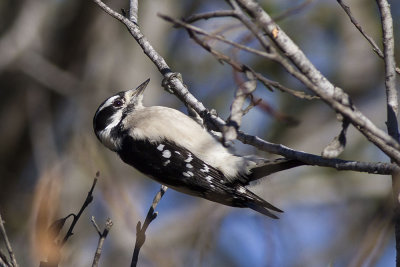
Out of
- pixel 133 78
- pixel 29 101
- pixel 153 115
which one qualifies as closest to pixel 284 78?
pixel 133 78

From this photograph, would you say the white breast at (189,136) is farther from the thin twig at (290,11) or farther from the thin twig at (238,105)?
the thin twig at (290,11)

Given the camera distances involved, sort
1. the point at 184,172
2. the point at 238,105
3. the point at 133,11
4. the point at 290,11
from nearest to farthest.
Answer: the point at 290,11 < the point at 238,105 < the point at 133,11 < the point at 184,172

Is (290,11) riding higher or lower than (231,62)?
higher

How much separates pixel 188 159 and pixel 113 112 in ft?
3.25

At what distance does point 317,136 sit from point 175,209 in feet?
9.45

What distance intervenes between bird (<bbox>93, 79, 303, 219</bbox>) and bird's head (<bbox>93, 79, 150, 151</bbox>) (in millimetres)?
182

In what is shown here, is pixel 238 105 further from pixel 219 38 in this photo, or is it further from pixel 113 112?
pixel 113 112

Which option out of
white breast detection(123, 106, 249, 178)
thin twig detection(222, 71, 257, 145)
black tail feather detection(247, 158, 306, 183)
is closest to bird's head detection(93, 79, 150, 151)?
white breast detection(123, 106, 249, 178)

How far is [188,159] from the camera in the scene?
432 cm

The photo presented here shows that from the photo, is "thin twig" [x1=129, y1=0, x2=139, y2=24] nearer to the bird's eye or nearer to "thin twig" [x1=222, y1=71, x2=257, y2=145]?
the bird's eye

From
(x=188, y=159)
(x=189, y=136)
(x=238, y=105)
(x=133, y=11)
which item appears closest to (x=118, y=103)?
(x=189, y=136)

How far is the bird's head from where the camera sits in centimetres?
493

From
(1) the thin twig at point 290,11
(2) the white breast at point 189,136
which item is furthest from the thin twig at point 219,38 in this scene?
(2) the white breast at point 189,136

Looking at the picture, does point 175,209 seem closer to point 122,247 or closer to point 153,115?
point 122,247
